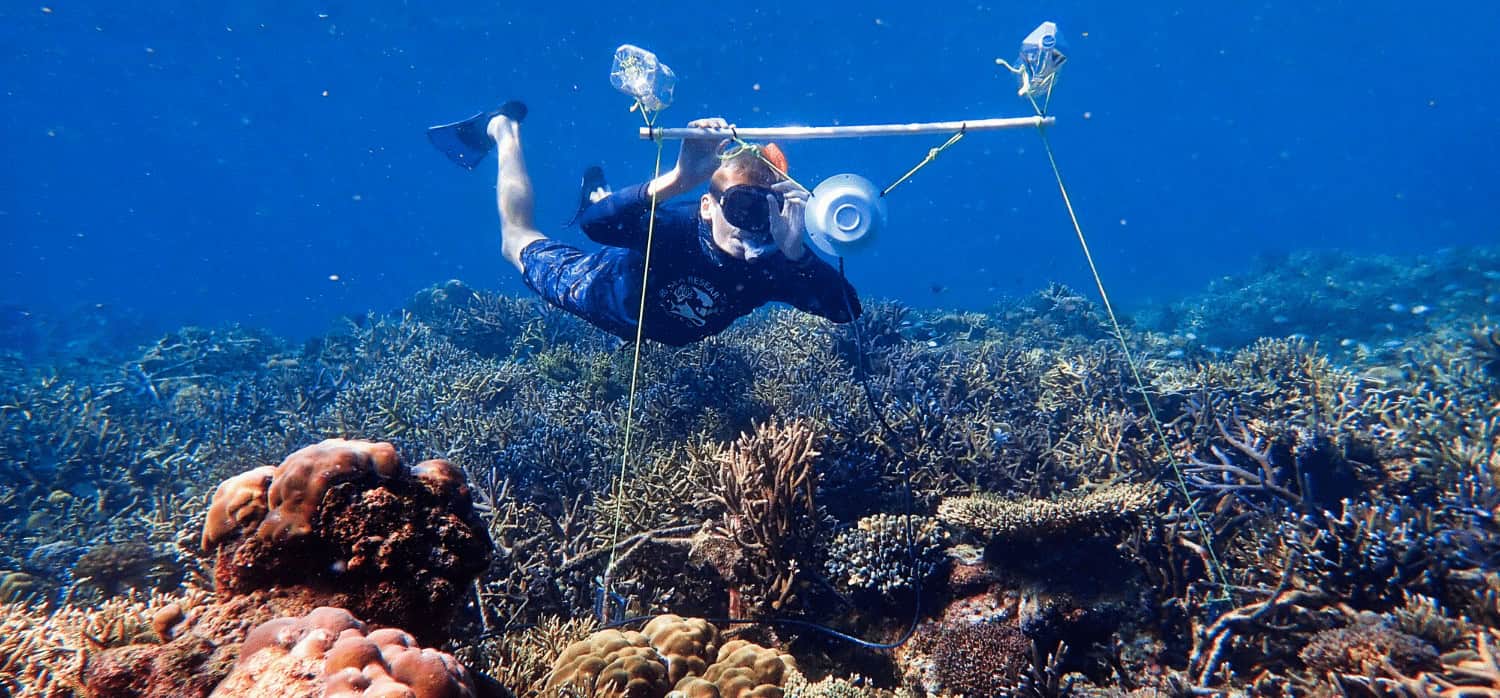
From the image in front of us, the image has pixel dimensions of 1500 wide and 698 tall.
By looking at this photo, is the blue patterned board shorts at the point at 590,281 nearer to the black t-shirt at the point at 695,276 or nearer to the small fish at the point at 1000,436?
the black t-shirt at the point at 695,276

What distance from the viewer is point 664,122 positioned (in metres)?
38.4

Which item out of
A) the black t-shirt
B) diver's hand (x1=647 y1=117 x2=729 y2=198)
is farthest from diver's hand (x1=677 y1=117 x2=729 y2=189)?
the black t-shirt

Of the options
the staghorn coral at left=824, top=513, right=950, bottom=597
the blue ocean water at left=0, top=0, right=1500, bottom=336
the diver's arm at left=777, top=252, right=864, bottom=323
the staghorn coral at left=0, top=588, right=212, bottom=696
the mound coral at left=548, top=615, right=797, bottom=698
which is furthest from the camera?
the blue ocean water at left=0, top=0, right=1500, bottom=336

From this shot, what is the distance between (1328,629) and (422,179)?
8900 cm

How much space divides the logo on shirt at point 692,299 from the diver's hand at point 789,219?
973 mm

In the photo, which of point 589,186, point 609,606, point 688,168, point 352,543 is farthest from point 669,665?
point 589,186

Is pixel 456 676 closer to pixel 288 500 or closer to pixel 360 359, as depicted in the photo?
pixel 288 500

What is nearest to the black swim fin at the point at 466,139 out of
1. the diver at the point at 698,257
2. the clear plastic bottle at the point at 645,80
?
the diver at the point at 698,257

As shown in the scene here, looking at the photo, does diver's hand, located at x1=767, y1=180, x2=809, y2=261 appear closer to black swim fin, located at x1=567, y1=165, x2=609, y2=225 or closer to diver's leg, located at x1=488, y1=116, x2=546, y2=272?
black swim fin, located at x1=567, y1=165, x2=609, y2=225

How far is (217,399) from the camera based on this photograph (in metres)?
9.43

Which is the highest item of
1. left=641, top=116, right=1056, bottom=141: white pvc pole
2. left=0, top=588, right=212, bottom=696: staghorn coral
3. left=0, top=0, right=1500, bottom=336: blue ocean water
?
left=0, top=0, right=1500, bottom=336: blue ocean water

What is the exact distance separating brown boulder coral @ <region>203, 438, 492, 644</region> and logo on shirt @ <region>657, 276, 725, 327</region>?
2.90 m

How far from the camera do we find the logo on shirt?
4906 mm

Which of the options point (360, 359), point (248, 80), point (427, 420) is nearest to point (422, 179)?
point (248, 80)
